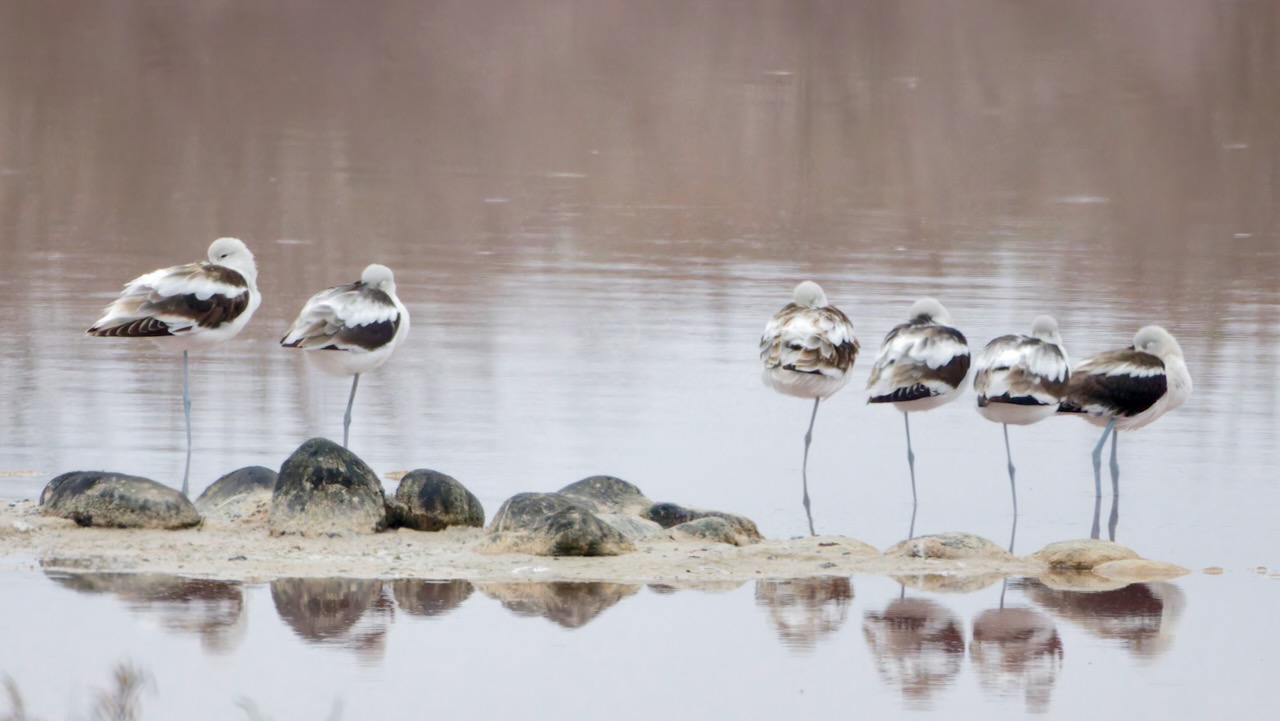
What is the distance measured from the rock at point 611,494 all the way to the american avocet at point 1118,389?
271 cm

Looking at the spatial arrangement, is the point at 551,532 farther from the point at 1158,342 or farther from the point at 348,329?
the point at 1158,342

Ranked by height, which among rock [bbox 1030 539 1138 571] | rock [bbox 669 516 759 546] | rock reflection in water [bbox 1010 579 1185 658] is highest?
rock [bbox 669 516 759 546]

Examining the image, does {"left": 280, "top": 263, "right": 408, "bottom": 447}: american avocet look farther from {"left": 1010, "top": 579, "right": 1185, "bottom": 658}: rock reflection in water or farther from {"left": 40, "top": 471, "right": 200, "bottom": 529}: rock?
{"left": 1010, "top": 579, "right": 1185, "bottom": 658}: rock reflection in water

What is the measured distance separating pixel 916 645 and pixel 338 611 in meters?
2.43

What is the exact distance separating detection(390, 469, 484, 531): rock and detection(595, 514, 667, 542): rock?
717mm

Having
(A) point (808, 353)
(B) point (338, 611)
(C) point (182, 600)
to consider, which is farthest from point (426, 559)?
(A) point (808, 353)

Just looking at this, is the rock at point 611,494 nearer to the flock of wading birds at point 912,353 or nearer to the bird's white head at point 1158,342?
the flock of wading birds at point 912,353

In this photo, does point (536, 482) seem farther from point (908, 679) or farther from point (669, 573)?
point (908, 679)

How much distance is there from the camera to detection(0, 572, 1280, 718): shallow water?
758 centimetres

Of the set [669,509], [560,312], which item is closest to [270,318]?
[560,312]

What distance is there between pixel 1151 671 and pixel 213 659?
12.2ft

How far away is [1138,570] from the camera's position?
9781 mm

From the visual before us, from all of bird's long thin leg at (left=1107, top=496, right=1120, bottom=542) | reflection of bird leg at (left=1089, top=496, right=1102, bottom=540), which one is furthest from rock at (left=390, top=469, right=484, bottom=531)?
bird's long thin leg at (left=1107, top=496, right=1120, bottom=542)

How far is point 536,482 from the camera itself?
11508 millimetres
